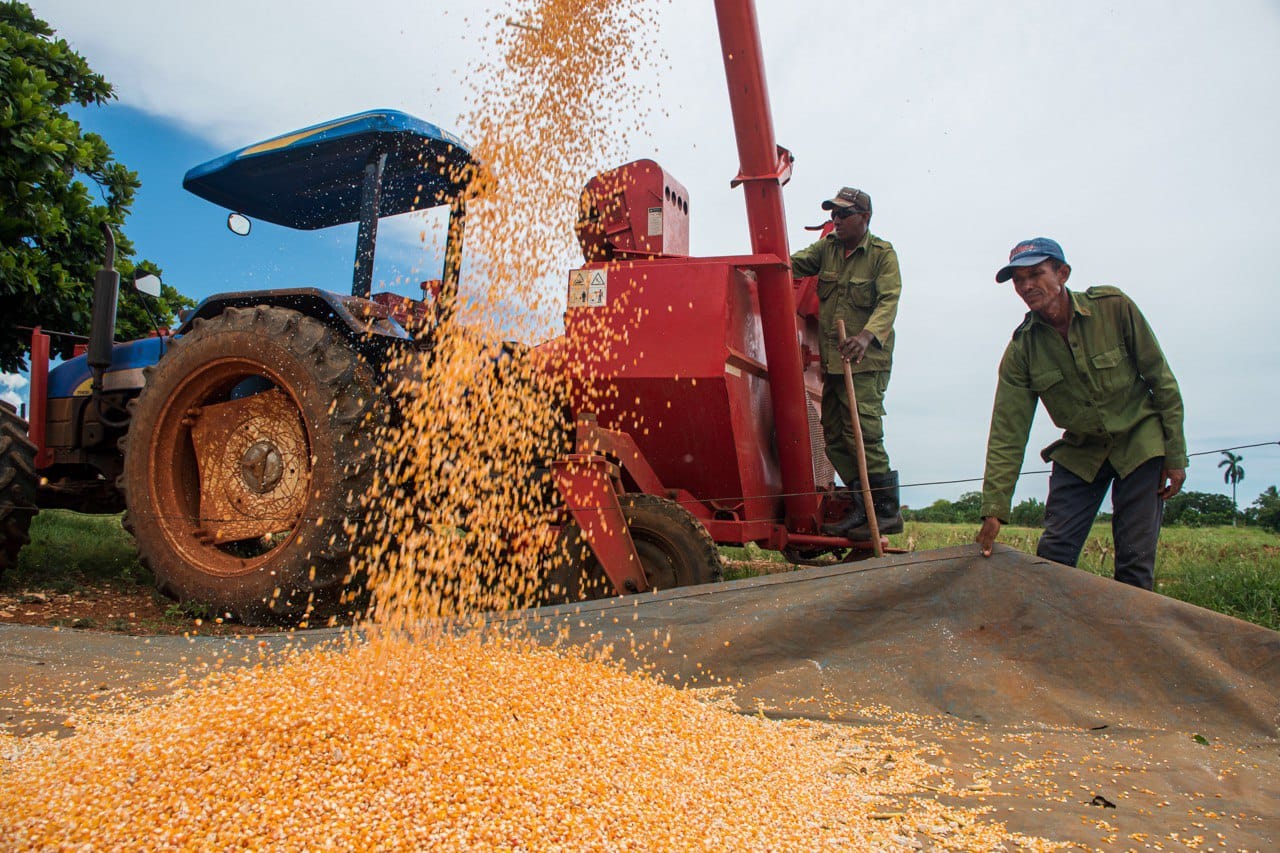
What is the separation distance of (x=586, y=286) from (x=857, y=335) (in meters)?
1.20

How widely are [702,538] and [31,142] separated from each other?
6.45 m

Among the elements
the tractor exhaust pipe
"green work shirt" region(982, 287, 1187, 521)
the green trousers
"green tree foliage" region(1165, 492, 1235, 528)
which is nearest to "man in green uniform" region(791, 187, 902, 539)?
the green trousers

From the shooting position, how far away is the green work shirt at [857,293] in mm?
3816

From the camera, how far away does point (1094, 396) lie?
9.83 ft

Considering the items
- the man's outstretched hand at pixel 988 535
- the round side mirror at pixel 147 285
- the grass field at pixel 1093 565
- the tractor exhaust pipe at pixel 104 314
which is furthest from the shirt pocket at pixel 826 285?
the tractor exhaust pipe at pixel 104 314

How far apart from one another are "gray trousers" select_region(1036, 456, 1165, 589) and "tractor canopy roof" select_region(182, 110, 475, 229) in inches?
105

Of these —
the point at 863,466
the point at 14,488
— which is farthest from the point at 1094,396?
the point at 14,488

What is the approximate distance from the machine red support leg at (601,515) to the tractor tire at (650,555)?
0.18 feet

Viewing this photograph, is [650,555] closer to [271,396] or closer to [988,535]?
[988,535]

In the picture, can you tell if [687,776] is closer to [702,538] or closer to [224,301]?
[702,538]

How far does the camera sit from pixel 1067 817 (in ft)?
5.60

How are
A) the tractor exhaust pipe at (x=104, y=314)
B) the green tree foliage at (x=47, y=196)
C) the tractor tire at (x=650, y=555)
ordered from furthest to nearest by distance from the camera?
the green tree foliage at (x=47, y=196) → the tractor exhaust pipe at (x=104, y=314) → the tractor tire at (x=650, y=555)

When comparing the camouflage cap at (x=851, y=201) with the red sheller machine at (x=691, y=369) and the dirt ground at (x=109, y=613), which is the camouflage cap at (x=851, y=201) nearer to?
the red sheller machine at (x=691, y=369)

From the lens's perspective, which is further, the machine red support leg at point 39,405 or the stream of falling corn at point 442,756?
the machine red support leg at point 39,405
